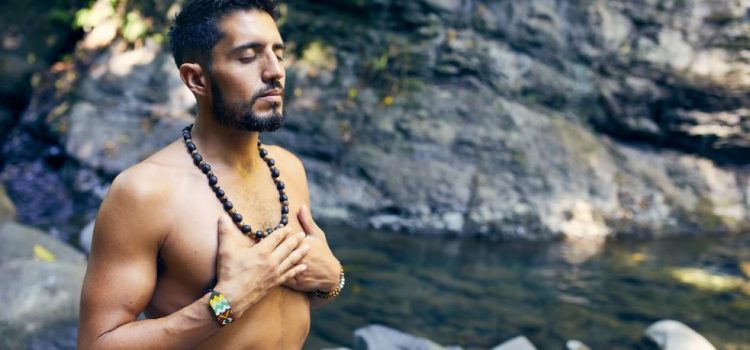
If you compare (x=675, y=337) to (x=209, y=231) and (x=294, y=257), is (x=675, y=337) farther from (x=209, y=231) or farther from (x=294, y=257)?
(x=209, y=231)

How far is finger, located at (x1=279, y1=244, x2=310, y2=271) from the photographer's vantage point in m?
1.95

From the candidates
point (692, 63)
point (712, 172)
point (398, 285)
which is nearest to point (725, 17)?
point (692, 63)

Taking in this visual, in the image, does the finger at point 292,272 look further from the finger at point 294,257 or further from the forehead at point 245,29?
the forehead at point 245,29

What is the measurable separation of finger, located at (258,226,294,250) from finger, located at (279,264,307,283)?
0.09 metres

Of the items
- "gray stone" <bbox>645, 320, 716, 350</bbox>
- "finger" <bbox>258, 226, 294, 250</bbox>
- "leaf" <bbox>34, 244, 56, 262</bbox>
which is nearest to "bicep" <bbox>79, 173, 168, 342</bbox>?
"finger" <bbox>258, 226, 294, 250</bbox>

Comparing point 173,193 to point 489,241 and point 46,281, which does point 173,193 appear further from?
point 489,241

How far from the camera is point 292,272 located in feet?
6.51

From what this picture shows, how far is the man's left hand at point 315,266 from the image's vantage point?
2135 millimetres

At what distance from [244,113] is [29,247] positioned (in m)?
4.03

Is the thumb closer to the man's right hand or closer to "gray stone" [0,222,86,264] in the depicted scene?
the man's right hand

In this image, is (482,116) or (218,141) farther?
(482,116)

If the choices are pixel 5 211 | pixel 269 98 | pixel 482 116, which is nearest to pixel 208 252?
pixel 269 98

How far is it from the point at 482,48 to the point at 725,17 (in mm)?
3486

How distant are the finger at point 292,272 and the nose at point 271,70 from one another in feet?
1.85
